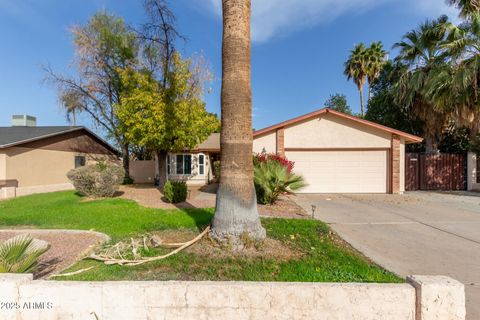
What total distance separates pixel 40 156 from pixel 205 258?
1573 centimetres

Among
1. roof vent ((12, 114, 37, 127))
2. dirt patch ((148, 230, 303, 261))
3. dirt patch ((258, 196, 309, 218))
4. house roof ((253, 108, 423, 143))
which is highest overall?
roof vent ((12, 114, 37, 127))

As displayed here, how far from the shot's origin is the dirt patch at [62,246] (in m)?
4.27

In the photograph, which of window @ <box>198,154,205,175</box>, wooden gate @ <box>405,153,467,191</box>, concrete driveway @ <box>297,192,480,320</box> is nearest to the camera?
concrete driveway @ <box>297,192,480,320</box>

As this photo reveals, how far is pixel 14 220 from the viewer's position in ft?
24.9

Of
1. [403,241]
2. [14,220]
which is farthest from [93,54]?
[403,241]

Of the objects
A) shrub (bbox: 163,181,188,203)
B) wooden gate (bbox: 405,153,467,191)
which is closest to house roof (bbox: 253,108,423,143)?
wooden gate (bbox: 405,153,467,191)

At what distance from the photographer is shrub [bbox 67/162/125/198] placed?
36.3 feet

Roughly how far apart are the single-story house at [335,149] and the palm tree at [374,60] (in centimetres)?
1339

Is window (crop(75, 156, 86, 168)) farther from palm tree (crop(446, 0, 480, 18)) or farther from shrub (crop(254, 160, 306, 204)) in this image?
palm tree (crop(446, 0, 480, 18))

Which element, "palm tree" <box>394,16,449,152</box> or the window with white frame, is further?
the window with white frame

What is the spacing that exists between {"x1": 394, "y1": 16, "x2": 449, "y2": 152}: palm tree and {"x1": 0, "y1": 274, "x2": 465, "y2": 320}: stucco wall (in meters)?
13.8

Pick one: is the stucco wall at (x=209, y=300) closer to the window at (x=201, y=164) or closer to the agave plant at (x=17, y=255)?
the agave plant at (x=17, y=255)

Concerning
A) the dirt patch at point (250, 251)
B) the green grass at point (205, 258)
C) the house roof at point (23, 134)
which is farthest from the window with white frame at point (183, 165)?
the dirt patch at point (250, 251)

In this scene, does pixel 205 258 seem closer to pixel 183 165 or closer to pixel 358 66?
pixel 183 165
